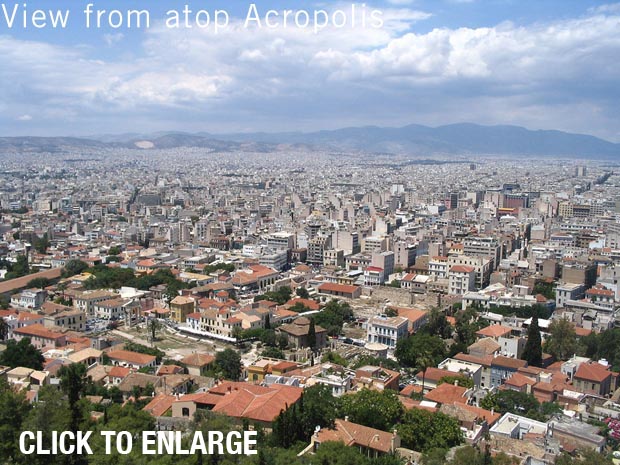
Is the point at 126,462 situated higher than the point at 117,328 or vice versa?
the point at 126,462

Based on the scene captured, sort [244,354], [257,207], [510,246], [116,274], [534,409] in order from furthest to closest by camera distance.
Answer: [257,207] < [510,246] < [116,274] < [244,354] < [534,409]

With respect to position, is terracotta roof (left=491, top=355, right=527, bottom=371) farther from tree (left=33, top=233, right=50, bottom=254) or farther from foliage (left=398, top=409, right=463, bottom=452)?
tree (left=33, top=233, right=50, bottom=254)

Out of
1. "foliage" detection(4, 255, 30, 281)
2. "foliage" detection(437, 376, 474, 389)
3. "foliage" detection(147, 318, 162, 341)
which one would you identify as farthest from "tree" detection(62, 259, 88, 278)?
"foliage" detection(437, 376, 474, 389)

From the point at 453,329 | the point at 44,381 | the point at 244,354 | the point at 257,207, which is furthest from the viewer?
the point at 257,207

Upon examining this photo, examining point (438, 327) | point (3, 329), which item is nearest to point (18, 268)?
point (3, 329)

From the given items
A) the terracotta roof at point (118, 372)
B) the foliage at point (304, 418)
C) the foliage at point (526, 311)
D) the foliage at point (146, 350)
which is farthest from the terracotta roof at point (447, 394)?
the foliage at point (526, 311)

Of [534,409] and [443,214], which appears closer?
[534,409]

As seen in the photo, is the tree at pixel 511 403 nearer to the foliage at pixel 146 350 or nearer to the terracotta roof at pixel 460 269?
the foliage at pixel 146 350

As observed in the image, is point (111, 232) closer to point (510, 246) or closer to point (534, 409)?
point (510, 246)

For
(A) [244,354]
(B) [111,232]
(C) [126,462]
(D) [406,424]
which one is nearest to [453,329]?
(A) [244,354]
